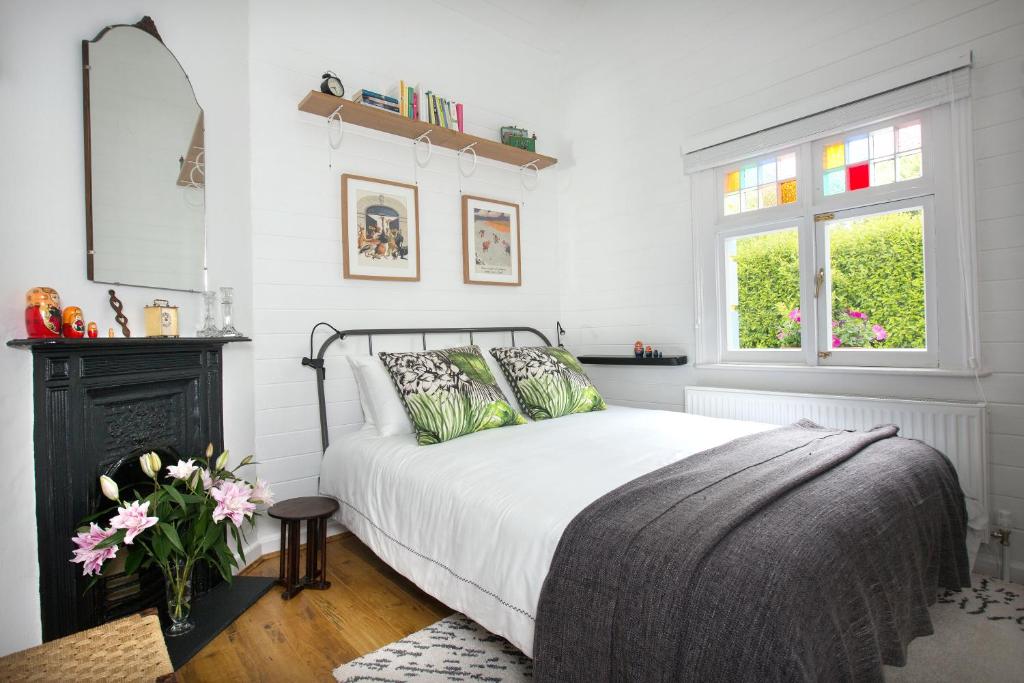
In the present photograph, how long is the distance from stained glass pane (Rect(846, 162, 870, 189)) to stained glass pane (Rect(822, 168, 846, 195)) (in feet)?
0.07

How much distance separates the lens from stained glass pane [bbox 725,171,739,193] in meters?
3.05

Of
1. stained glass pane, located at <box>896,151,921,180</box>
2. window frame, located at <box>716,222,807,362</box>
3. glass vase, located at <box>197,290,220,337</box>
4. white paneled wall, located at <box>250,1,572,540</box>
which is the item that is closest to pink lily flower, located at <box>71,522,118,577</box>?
glass vase, located at <box>197,290,220,337</box>

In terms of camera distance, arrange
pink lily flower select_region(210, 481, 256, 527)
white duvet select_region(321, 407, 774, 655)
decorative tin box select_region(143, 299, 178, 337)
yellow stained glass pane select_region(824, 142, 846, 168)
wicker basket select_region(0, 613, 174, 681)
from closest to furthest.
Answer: wicker basket select_region(0, 613, 174, 681), white duvet select_region(321, 407, 774, 655), pink lily flower select_region(210, 481, 256, 527), decorative tin box select_region(143, 299, 178, 337), yellow stained glass pane select_region(824, 142, 846, 168)

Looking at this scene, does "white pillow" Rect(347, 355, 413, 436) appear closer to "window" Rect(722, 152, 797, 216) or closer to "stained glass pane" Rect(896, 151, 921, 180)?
"window" Rect(722, 152, 797, 216)

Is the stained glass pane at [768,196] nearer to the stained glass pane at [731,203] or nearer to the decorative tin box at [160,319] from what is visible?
the stained glass pane at [731,203]

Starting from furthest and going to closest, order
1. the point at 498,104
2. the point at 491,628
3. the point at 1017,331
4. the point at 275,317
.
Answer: the point at 498,104 → the point at 275,317 → the point at 1017,331 → the point at 491,628

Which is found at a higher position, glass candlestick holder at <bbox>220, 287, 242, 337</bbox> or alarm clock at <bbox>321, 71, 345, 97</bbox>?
alarm clock at <bbox>321, 71, 345, 97</bbox>

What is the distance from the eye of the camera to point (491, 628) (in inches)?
58.4

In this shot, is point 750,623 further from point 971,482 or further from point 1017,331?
point 1017,331

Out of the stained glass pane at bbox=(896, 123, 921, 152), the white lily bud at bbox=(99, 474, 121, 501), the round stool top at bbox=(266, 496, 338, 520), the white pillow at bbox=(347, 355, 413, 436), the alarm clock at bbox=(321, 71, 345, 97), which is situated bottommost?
the round stool top at bbox=(266, 496, 338, 520)

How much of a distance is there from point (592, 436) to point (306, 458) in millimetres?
1538

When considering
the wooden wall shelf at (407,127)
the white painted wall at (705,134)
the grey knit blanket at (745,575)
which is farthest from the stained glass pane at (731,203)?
the grey knit blanket at (745,575)

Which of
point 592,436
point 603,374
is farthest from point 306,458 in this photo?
point 603,374

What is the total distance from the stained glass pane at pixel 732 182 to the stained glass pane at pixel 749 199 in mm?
63
